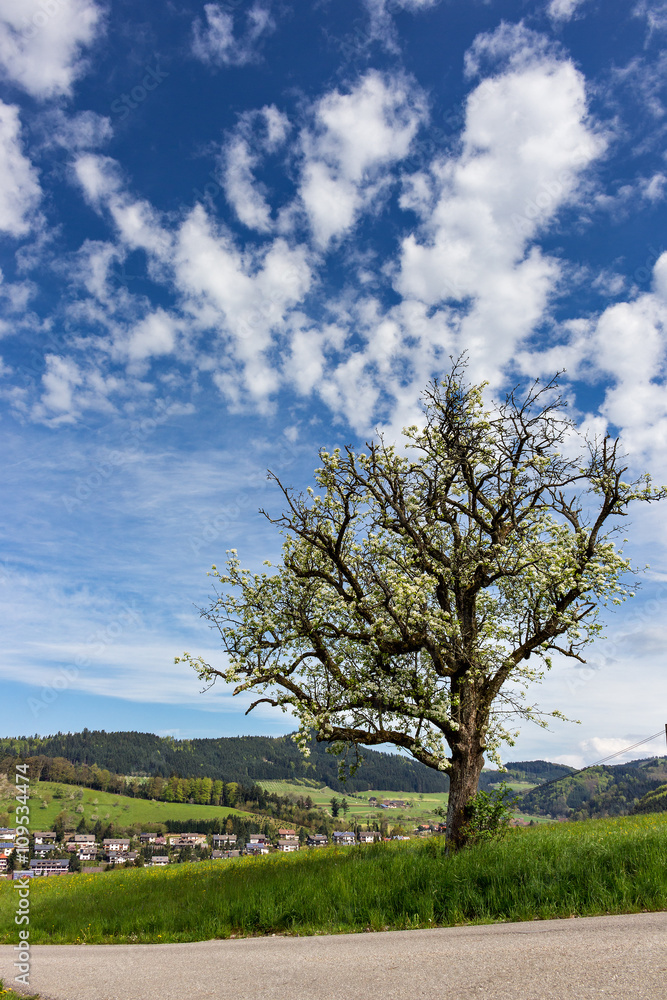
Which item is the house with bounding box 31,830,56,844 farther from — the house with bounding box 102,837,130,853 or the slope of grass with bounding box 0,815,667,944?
the slope of grass with bounding box 0,815,667,944

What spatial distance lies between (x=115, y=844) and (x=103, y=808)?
111 ft

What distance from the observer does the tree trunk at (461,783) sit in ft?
50.8

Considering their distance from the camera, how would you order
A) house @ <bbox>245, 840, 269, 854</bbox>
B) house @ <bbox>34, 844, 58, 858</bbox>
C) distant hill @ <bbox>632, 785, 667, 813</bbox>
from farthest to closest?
distant hill @ <bbox>632, 785, 667, 813</bbox> < house @ <bbox>34, 844, 58, 858</bbox> < house @ <bbox>245, 840, 269, 854</bbox>

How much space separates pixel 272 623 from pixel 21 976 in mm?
9942

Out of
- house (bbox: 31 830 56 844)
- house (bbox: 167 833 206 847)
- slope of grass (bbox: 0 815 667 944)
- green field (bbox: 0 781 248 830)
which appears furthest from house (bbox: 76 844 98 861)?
slope of grass (bbox: 0 815 667 944)

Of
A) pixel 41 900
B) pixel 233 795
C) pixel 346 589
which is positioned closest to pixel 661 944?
pixel 346 589

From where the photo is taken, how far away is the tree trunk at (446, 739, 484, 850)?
15.5m

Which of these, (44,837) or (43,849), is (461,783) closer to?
(43,849)

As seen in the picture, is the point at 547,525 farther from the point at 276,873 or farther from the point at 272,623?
the point at 276,873

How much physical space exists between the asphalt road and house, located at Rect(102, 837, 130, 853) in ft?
380

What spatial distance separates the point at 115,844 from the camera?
368 ft

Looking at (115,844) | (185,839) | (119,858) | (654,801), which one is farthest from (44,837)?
→ (654,801)

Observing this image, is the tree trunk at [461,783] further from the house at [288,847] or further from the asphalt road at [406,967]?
the house at [288,847]

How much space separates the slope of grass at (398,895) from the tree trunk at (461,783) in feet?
4.81
